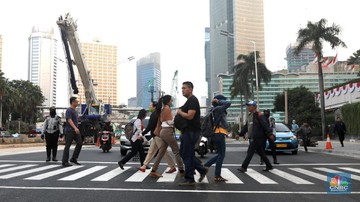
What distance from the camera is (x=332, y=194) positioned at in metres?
6.55

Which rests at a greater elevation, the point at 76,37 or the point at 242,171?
the point at 76,37

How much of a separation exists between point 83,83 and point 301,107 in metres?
42.1

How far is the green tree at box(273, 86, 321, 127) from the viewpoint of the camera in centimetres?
5762

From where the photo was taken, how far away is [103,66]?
83.4 metres

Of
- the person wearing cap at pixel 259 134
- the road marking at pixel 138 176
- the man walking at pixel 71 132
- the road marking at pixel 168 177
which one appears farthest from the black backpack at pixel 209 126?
the man walking at pixel 71 132

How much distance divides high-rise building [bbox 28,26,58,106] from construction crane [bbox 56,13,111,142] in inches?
3158

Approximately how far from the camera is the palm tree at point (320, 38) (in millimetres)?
38078

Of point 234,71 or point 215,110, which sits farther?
point 234,71

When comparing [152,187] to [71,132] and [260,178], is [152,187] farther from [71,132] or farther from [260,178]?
[71,132]

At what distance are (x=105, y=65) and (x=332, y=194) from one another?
263ft

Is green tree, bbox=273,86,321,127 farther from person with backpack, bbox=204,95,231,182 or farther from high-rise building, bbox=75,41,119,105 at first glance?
person with backpack, bbox=204,95,231,182

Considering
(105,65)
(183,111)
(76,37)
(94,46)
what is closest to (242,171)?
(183,111)

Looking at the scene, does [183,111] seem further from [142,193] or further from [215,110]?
[142,193]

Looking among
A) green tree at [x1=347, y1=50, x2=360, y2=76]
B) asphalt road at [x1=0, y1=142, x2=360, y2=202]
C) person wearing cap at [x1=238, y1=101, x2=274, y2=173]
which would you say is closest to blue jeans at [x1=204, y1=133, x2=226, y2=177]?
asphalt road at [x1=0, y1=142, x2=360, y2=202]
